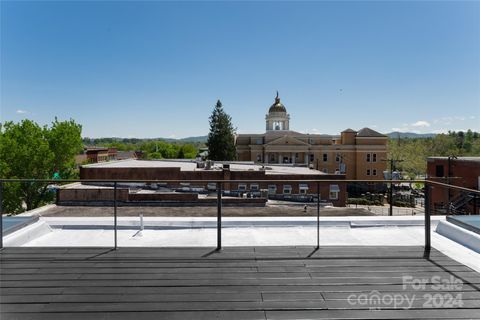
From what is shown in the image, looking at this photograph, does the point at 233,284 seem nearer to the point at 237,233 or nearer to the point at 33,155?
the point at 237,233

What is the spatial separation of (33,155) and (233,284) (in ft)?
95.4

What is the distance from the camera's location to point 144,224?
6.08 m

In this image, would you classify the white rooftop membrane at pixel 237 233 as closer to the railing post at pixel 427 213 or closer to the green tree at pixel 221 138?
the railing post at pixel 427 213

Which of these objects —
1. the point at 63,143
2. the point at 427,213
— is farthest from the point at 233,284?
the point at 63,143

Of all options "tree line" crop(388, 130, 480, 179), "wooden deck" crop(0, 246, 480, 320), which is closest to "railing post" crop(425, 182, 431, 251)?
"wooden deck" crop(0, 246, 480, 320)

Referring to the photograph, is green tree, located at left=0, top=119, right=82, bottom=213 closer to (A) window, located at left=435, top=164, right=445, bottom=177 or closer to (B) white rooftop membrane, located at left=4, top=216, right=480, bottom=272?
(B) white rooftop membrane, located at left=4, top=216, right=480, bottom=272

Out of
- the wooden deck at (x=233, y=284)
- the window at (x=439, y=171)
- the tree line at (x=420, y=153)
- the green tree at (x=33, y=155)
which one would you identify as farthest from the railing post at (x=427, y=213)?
the tree line at (x=420, y=153)

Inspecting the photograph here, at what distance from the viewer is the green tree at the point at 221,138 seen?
5238cm

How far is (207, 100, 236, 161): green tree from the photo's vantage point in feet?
172

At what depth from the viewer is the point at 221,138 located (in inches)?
2064

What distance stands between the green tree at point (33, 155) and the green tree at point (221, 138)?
2351cm

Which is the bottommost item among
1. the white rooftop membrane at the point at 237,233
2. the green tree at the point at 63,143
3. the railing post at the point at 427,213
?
the white rooftop membrane at the point at 237,233

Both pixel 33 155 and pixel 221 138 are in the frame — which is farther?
pixel 221 138

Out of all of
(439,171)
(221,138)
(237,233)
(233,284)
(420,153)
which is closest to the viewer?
(233,284)
